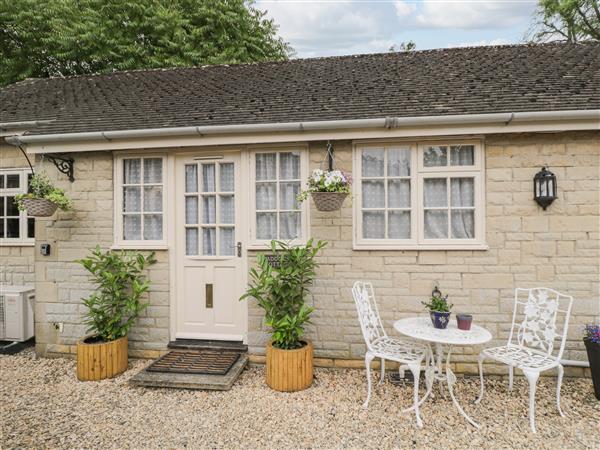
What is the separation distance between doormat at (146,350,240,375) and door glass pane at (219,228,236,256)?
1.41m

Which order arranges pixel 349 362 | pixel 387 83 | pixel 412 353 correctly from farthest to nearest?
1. pixel 387 83
2. pixel 349 362
3. pixel 412 353

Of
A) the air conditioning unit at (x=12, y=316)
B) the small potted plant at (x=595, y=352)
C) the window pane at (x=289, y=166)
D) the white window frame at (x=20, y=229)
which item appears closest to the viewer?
the small potted plant at (x=595, y=352)

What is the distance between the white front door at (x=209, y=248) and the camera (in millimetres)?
4965

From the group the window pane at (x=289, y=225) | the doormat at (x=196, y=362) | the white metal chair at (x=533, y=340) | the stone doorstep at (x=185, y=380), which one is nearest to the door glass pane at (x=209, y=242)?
the window pane at (x=289, y=225)

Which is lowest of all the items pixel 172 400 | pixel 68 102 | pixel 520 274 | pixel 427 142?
pixel 172 400

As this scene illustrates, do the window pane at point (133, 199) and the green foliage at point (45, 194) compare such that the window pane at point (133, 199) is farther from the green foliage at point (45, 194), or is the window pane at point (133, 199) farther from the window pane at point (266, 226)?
the window pane at point (266, 226)

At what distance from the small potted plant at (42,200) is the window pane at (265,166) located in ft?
9.14

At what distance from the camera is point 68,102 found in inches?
255

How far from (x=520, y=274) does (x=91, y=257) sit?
5831 mm

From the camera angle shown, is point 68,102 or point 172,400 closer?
point 172,400

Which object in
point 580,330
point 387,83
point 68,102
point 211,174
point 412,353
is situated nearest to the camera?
point 412,353

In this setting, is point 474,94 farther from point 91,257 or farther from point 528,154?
point 91,257

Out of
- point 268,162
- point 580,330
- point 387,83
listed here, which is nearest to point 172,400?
point 268,162

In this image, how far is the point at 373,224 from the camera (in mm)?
4719
